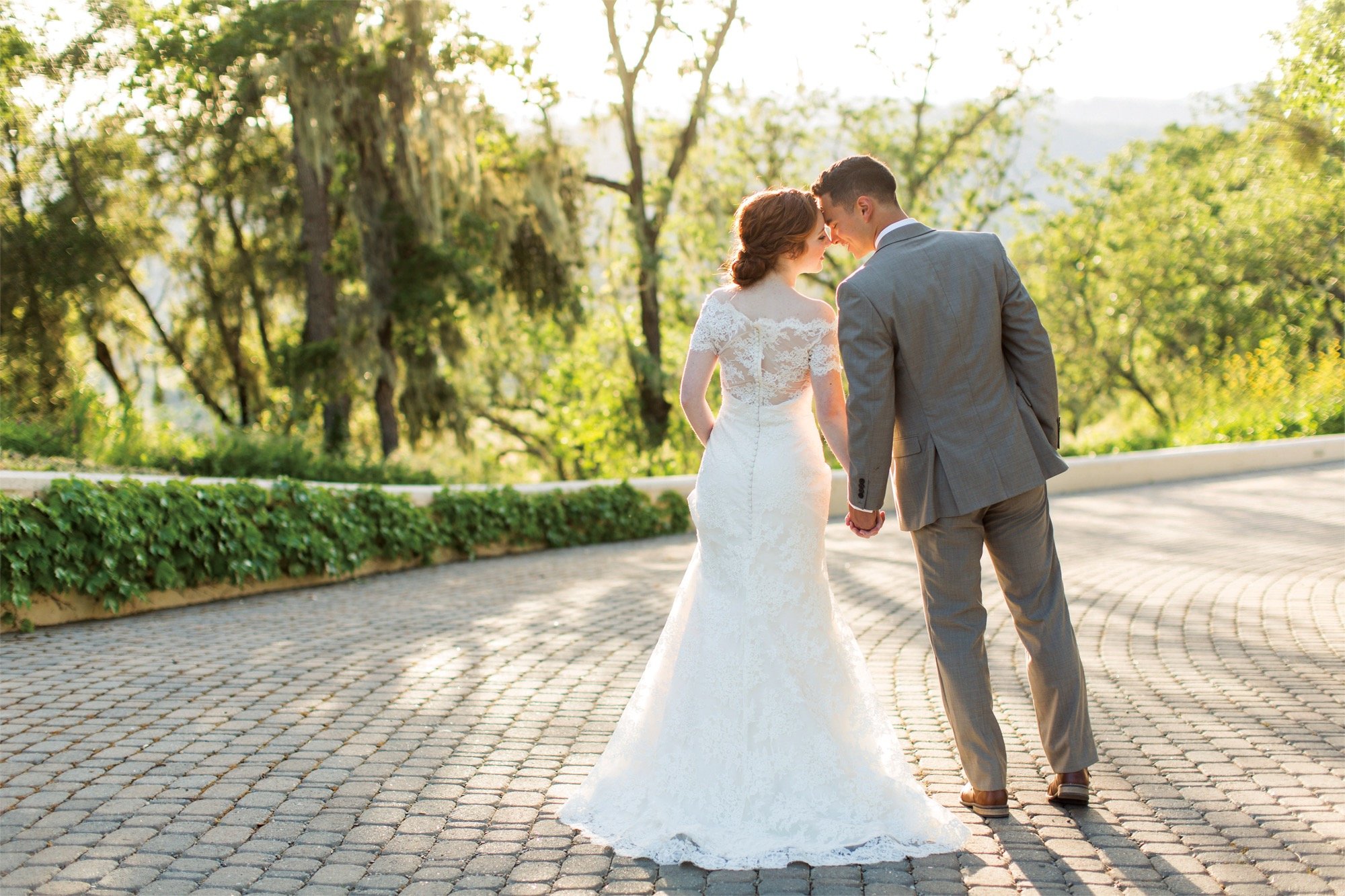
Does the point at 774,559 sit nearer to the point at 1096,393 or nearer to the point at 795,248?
the point at 795,248

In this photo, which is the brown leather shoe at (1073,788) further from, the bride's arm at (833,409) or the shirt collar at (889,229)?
the shirt collar at (889,229)

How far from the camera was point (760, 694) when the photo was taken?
11.6 feet

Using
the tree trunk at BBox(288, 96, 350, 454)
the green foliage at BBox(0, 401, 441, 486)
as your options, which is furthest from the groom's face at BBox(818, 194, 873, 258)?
the tree trunk at BBox(288, 96, 350, 454)

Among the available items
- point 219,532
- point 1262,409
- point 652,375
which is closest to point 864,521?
point 219,532

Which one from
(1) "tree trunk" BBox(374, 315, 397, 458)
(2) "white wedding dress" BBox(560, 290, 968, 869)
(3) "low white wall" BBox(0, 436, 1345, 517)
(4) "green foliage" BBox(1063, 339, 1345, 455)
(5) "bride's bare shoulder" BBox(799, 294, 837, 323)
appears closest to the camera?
(2) "white wedding dress" BBox(560, 290, 968, 869)

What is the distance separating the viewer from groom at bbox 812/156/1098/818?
3.46 m

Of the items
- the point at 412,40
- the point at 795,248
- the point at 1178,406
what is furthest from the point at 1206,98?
the point at 795,248

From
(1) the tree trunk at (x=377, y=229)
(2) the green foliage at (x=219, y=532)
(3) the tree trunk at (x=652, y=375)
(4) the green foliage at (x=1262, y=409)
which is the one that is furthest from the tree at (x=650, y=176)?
(2) the green foliage at (x=219, y=532)

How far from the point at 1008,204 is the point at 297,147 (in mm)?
15993

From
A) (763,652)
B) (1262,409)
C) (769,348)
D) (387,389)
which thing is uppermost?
(769,348)

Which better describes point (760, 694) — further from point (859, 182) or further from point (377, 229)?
point (377, 229)

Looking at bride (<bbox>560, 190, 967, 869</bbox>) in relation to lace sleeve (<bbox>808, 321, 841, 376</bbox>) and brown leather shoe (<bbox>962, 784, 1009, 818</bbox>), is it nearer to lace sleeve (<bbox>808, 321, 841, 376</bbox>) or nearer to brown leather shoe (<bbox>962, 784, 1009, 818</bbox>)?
lace sleeve (<bbox>808, 321, 841, 376</bbox>)

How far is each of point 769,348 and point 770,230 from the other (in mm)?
368

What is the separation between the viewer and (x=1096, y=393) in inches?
1300
